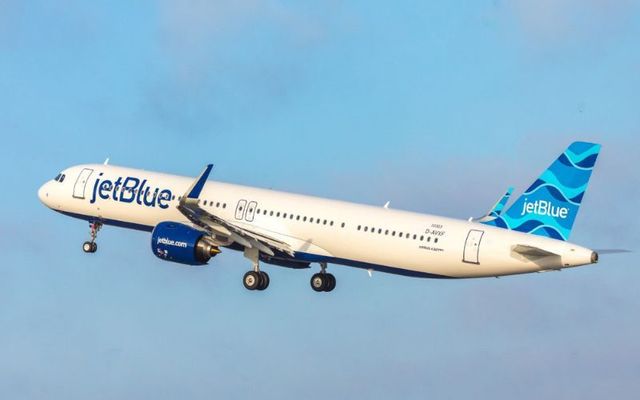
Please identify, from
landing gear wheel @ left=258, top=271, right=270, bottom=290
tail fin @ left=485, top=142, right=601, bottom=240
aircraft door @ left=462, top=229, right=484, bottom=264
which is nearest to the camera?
tail fin @ left=485, top=142, right=601, bottom=240

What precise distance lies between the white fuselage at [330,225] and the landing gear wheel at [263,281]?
1993mm

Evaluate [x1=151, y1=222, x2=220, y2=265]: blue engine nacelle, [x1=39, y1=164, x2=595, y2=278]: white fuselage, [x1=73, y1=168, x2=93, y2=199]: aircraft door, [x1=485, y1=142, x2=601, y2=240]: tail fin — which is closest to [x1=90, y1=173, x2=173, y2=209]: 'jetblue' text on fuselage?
[x1=39, y1=164, x2=595, y2=278]: white fuselage

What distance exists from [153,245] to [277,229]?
6.72 m

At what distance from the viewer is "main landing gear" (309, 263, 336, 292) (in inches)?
3041

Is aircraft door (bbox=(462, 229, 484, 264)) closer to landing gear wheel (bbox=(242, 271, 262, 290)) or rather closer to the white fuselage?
the white fuselage

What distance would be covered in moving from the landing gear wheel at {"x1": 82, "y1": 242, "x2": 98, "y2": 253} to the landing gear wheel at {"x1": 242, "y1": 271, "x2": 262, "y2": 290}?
1143 centimetres

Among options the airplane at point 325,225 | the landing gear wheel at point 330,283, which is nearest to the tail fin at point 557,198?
the airplane at point 325,225

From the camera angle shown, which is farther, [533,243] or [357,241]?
[357,241]

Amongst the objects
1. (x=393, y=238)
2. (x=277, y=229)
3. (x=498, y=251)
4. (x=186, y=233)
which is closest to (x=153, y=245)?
(x=186, y=233)

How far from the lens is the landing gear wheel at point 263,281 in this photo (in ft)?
246

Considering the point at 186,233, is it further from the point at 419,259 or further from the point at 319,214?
the point at 419,259

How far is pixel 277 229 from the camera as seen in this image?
248 ft

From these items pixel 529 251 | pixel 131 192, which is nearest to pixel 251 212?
pixel 131 192

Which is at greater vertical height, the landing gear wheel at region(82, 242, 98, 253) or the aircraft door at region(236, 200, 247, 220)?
the aircraft door at region(236, 200, 247, 220)
